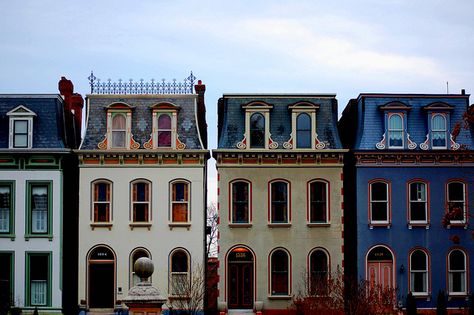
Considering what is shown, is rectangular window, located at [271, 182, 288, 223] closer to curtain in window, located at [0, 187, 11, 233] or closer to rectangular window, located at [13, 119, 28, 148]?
rectangular window, located at [13, 119, 28, 148]

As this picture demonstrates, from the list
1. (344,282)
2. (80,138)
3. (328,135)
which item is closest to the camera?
(344,282)

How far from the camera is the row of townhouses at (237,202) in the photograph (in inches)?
1939

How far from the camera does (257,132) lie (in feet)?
165

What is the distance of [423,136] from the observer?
50.5 meters

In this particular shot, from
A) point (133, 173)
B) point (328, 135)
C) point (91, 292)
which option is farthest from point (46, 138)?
point (328, 135)

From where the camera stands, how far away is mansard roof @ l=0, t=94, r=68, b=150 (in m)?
49.8

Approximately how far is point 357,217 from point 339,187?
184cm

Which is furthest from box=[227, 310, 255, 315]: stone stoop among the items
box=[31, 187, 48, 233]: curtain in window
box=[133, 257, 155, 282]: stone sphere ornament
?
box=[133, 257, 155, 282]: stone sphere ornament

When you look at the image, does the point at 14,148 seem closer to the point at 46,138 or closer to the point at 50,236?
the point at 46,138

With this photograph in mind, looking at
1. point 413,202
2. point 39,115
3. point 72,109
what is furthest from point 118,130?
point 413,202

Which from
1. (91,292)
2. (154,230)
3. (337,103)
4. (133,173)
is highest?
(337,103)

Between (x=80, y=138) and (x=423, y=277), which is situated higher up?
(x=80, y=138)

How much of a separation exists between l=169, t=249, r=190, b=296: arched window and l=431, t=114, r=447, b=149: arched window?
1447cm

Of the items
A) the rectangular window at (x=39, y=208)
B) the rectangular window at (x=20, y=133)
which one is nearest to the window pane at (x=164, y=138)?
the rectangular window at (x=39, y=208)
